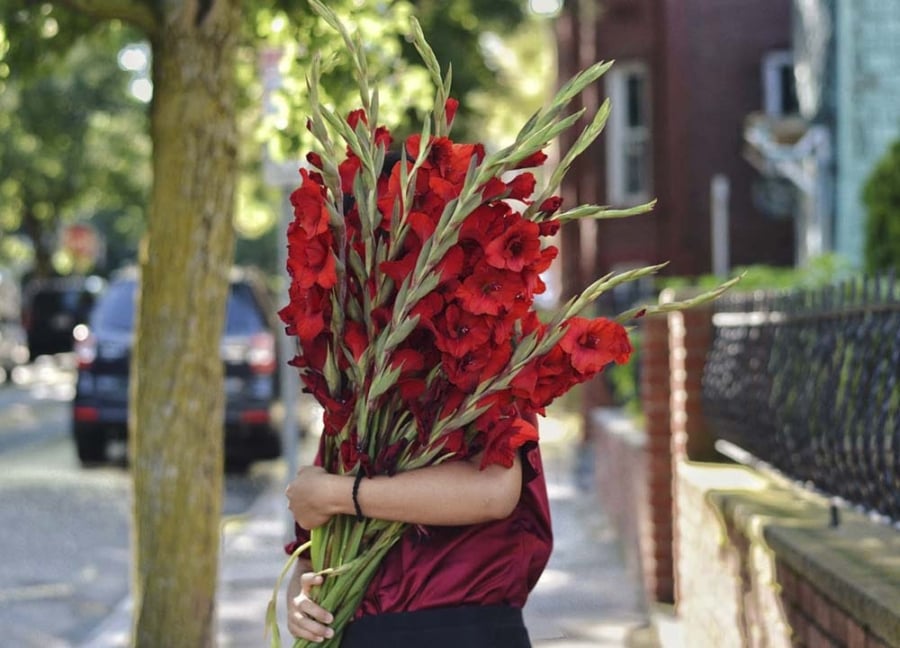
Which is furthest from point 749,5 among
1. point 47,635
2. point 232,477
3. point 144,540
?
point 144,540

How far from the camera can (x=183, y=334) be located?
614 cm

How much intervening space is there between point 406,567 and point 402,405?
29cm

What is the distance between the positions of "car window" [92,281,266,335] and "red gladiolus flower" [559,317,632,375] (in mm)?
13100

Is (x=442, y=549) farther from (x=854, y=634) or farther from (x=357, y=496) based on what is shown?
(x=854, y=634)

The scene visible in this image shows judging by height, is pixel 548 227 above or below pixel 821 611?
above

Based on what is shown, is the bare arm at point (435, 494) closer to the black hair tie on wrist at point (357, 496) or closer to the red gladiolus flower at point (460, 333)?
the black hair tie on wrist at point (357, 496)

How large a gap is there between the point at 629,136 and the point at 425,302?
2384cm

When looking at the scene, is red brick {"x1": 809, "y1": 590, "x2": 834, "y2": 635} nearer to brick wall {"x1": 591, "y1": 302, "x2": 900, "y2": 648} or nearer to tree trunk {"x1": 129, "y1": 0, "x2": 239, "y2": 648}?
brick wall {"x1": 591, "y1": 302, "x2": 900, "y2": 648}

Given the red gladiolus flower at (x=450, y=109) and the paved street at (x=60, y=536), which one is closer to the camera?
the red gladiolus flower at (x=450, y=109)

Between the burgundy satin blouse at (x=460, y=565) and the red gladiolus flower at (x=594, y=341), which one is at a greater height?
the red gladiolus flower at (x=594, y=341)

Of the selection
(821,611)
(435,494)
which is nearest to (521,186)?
(435,494)

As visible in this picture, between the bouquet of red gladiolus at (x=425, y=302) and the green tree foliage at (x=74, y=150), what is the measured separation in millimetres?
30810

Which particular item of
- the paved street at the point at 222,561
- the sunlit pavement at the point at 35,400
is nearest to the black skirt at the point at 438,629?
the paved street at the point at 222,561

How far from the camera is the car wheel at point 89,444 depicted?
16.1 metres
